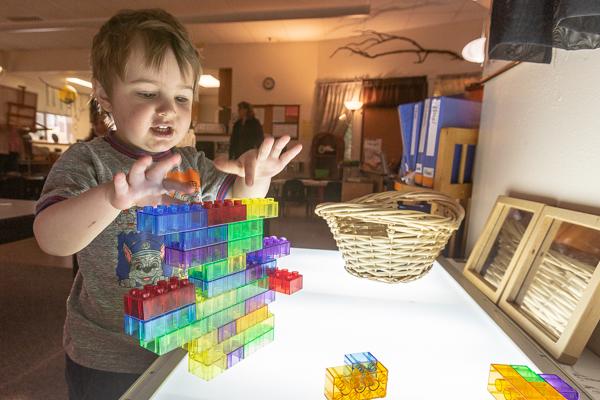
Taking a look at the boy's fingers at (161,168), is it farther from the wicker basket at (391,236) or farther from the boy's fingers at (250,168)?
the wicker basket at (391,236)

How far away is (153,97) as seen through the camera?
1.89ft

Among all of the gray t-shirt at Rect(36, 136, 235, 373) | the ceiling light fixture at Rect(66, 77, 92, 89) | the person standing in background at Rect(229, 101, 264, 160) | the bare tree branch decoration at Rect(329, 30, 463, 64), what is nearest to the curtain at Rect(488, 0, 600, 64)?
the gray t-shirt at Rect(36, 136, 235, 373)

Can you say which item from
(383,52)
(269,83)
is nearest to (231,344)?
(383,52)

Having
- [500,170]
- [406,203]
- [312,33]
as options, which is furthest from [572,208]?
[312,33]

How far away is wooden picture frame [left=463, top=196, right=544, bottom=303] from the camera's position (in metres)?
0.76

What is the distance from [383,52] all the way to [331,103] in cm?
117

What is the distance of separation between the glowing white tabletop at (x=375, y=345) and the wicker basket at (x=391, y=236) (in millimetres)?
42

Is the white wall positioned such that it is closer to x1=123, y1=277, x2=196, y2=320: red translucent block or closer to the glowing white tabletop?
the glowing white tabletop

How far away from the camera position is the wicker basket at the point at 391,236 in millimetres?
729

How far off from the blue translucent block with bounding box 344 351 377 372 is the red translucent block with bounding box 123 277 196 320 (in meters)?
0.21

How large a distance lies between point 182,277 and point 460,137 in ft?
3.48

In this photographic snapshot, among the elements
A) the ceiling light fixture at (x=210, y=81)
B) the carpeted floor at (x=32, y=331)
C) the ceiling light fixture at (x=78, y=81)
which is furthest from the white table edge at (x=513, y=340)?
the ceiling light fixture at (x=78, y=81)

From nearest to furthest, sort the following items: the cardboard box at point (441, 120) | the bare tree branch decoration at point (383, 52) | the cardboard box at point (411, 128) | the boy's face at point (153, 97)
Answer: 1. the boy's face at point (153, 97)
2. the cardboard box at point (441, 120)
3. the cardboard box at point (411, 128)
4. the bare tree branch decoration at point (383, 52)

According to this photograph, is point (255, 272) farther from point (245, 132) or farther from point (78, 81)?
point (78, 81)
